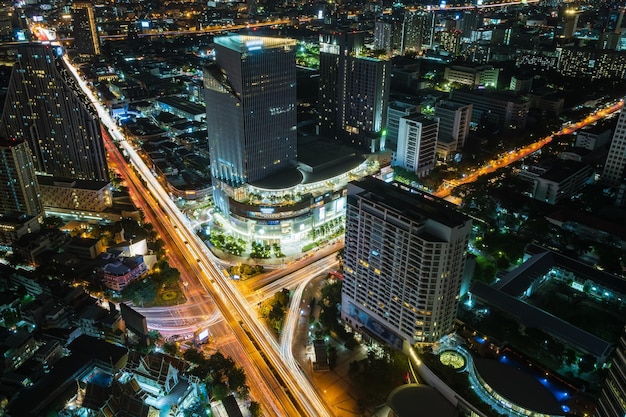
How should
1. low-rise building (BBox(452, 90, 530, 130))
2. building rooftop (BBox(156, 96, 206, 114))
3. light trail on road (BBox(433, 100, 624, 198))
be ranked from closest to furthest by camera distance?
light trail on road (BBox(433, 100, 624, 198)), low-rise building (BBox(452, 90, 530, 130)), building rooftop (BBox(156, 96, 206, 114))

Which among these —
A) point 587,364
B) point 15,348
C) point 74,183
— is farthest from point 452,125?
point 15,348

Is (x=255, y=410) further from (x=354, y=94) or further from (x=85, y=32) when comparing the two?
(x=85, y=32)

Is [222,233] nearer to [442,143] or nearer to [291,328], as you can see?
[291,328]

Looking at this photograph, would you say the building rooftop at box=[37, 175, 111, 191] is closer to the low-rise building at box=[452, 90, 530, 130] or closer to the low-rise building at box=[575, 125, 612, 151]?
the low-rise building at box=[452, 90, 530, 130]

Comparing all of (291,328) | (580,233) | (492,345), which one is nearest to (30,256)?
(291,328)

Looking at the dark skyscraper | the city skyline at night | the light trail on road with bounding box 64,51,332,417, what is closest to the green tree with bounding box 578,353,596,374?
the city skyline at night

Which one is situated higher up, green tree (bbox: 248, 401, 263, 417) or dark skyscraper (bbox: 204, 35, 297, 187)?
dark skyscraper (bbox: 204, 35, 297, 187)
